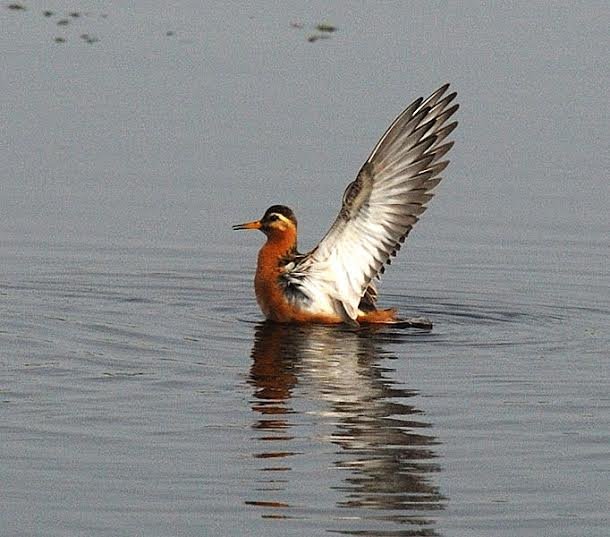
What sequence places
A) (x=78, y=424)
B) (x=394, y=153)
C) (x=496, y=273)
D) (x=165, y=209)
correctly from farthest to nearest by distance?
(x=165, y=209), (x=496, y=273), (x=394, y=153), (x=78, y=424)

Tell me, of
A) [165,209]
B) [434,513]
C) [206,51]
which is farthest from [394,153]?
[206,51]

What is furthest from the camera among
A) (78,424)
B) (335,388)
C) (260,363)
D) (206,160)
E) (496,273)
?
(206,160)

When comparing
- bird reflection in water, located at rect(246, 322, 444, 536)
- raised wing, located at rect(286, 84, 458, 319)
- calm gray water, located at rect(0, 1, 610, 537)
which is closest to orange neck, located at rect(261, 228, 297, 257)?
raised wing, located at rect(286, 84, 458, 319)

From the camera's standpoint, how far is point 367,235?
44.4 feet

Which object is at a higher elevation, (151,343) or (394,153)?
(394,153)

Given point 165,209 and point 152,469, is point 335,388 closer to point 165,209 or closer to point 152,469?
point 152,469

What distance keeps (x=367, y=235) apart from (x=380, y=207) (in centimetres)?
22

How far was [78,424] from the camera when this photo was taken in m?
10.0

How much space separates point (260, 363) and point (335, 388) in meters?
0.90

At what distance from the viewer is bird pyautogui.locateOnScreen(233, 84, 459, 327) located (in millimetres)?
13289

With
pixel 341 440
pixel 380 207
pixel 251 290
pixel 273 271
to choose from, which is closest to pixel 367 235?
pixel 380 207

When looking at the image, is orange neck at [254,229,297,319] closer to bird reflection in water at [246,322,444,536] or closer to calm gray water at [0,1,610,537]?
calm gray water at [0,1,610,537]

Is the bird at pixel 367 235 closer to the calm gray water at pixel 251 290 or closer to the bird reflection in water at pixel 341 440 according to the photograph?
the calm gray water at pixel 251 290

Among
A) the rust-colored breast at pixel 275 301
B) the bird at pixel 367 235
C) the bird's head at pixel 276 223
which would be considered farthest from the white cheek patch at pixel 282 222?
the rust-colored breast at pixel 275 301
